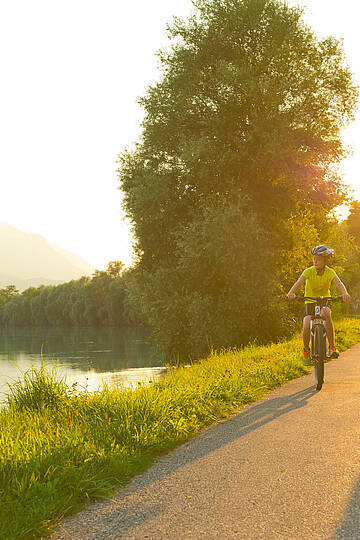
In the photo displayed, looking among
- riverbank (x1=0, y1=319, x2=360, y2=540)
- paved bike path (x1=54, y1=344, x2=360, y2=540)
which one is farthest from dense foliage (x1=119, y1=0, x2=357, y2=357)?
paved bike path (x1=54, y1=344, x2=360, y2=540)

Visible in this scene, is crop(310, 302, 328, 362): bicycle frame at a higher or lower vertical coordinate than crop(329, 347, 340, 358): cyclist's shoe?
higher

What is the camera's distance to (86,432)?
14.5 ft

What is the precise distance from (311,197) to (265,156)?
269 centimetres

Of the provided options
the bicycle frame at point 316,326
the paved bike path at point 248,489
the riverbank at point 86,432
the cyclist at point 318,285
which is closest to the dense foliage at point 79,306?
the cyclist at point 318,285

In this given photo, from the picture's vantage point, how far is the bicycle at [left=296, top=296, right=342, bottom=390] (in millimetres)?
7284

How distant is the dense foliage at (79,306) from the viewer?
76.2 meters

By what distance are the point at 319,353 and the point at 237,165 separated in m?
11.9

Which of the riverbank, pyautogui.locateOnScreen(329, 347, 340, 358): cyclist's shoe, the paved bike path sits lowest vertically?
the paved bike path

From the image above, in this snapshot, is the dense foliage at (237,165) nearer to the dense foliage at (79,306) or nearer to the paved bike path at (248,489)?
the paved bike path at (248,489)

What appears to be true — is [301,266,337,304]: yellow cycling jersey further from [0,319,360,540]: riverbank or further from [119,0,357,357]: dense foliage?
[119,0,357,357]: dense foliage

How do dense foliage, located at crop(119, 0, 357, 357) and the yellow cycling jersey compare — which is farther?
dense foliage, located at crop(119, 0, 357, 357)

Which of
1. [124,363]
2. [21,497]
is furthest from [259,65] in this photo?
[21,497]

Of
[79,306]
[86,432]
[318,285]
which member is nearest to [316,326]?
[318,285]

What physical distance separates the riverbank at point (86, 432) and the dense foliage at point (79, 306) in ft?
200
